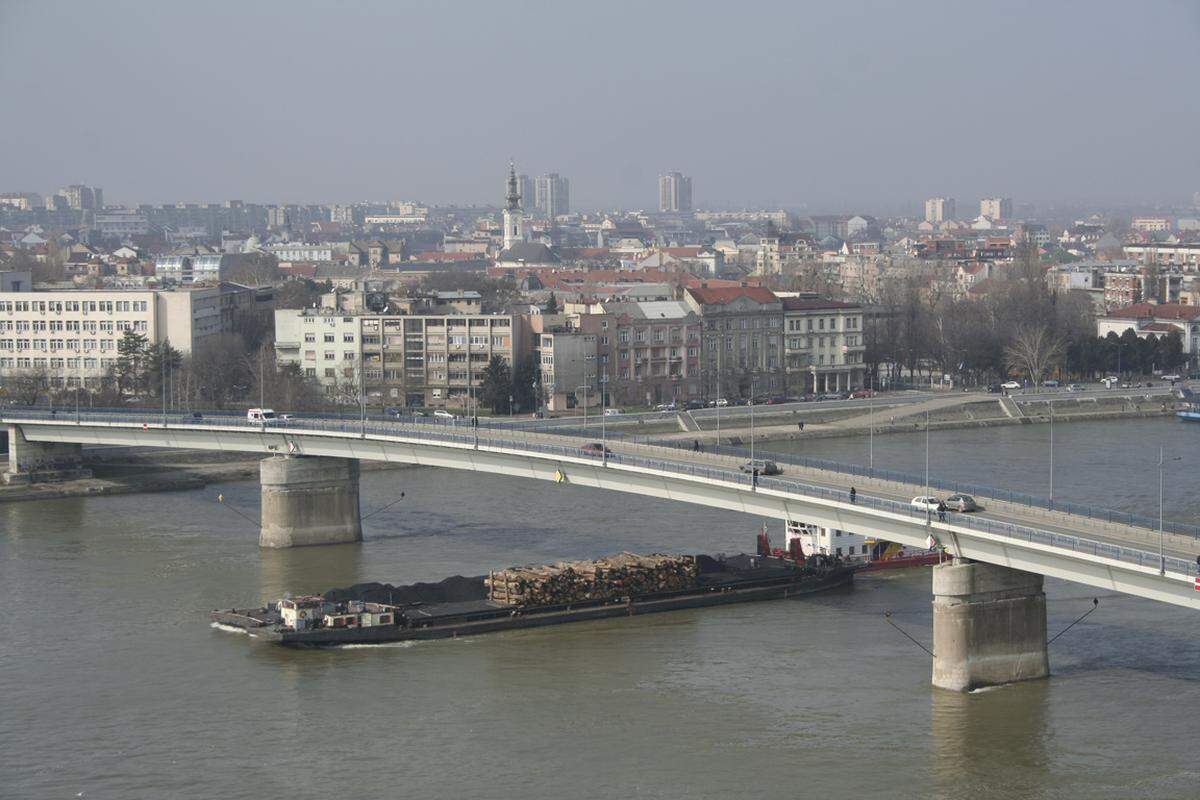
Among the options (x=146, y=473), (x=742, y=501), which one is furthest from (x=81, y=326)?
(x=742, y=501)

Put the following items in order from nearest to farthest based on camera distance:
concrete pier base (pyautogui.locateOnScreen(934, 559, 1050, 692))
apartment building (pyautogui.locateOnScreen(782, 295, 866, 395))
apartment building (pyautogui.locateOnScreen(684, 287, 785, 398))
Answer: concrete pier base (pyautogui.locateOnScreen(934, 559, 1050, 692)) → apartment building (pyautogui.locateOnScreen(684, 287, 785, 398)) → apartment building (pyautogui.locateOnScreen(782, 295, 866, 395))

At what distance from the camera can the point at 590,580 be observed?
17.7 metres

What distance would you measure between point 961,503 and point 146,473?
15.1 m

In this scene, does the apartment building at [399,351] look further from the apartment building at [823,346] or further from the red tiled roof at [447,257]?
the red tiled roof at [447,257]

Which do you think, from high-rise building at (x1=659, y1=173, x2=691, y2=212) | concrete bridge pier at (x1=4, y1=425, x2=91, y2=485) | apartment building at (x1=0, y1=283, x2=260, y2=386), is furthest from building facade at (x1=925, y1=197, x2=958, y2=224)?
concrete bridge pier at (x1=4, y1=425, x2=91, y2=485)

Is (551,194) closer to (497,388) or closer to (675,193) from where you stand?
(675,193)

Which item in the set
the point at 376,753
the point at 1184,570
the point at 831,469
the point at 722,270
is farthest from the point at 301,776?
the point at 722,270

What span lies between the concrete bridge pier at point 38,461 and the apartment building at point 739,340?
13.7 meters

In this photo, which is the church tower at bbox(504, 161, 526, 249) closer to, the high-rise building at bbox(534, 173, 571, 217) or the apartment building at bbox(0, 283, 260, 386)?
the apartment building at bbox(0, 283, 260, 386)

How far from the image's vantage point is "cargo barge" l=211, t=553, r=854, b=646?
16.7m

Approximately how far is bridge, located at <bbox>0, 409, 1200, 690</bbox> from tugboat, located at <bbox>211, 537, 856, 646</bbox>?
811 mm

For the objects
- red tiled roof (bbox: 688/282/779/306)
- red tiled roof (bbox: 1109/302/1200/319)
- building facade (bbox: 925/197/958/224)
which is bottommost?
red tiled roof (bbox: 1109/302/1200/319)

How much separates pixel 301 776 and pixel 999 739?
4696 mm

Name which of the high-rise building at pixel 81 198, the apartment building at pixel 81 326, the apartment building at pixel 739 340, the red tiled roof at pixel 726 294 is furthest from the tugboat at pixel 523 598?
the high-rise building at pixel 81 198
